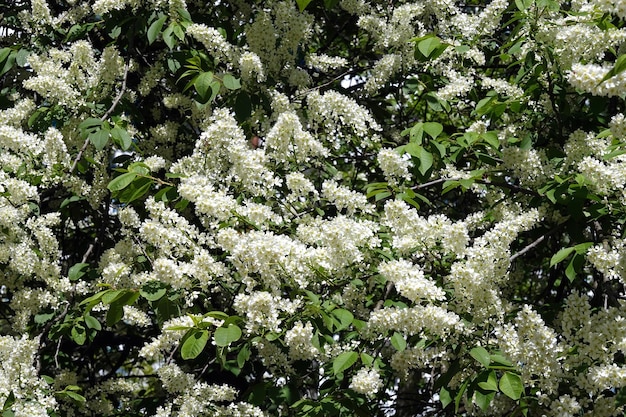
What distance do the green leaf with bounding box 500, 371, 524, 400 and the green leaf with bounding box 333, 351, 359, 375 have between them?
554 mm

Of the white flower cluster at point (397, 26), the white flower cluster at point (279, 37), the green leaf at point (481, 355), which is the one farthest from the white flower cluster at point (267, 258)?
the white flower cluster at point (397, 26)

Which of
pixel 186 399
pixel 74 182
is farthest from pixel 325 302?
pixel 74 182

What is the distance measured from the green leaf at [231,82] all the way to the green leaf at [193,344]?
1.47 meters

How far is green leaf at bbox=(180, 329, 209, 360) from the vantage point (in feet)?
9.59

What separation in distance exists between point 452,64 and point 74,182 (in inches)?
83.7

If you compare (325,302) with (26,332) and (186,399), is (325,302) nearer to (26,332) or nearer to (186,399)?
(186,399)

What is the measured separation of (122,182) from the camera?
11.4 feet

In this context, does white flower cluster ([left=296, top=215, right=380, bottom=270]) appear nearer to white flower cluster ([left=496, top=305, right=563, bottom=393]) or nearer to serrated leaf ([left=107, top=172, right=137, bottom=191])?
white flower cluster ([left=496, top=305, right=563, bottom=393])

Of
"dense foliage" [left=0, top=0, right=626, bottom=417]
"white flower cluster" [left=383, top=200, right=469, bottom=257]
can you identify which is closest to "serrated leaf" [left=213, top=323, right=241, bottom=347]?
"dense foliage" [left=0, top=0, right=626, bottom=417]

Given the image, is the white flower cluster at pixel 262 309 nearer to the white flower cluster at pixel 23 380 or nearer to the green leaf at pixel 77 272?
the white flower cluster at pixel 23 380

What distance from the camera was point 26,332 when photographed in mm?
4203

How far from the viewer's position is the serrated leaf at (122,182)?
11.3 feet

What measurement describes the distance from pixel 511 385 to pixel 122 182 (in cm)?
178

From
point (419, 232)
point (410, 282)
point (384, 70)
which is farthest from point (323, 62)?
point (410, 282)
